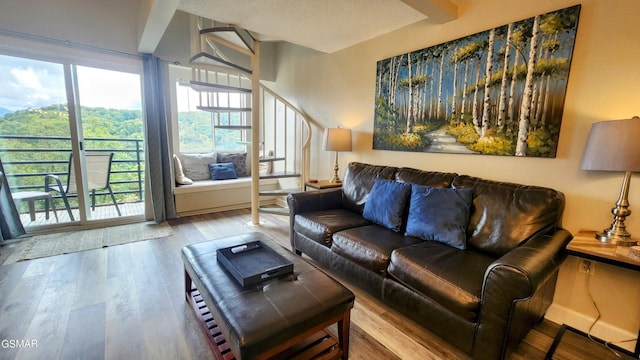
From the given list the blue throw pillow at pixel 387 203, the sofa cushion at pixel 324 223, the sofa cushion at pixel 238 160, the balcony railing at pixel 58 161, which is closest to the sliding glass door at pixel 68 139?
the balcony railing at pixel 58 161

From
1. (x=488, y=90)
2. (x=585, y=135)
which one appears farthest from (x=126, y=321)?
(x=585, y=135)

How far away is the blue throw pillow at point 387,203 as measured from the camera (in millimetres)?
2199

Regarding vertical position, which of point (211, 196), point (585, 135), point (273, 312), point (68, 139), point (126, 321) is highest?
point (585, 135)

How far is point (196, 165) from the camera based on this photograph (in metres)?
4.32

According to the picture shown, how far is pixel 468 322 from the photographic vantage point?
4.57 feet

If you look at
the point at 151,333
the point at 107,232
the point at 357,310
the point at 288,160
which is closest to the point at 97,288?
the point at 151,333

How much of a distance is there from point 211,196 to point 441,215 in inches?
131

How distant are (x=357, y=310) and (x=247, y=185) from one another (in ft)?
9.89

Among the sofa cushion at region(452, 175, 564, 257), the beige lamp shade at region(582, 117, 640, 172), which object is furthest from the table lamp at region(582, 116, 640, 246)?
the sofa cushion at region(452, 175, 564, 257)

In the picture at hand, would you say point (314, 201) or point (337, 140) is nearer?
point (314, 201)

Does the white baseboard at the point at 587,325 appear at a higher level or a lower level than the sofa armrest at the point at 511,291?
lower

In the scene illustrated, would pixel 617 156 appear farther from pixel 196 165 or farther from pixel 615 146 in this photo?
pixel 196 165

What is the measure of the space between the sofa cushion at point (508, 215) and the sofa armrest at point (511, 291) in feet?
0.84

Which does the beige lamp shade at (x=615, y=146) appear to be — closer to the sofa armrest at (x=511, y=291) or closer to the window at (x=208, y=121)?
the sofa armrest at (x=511, y=291)
